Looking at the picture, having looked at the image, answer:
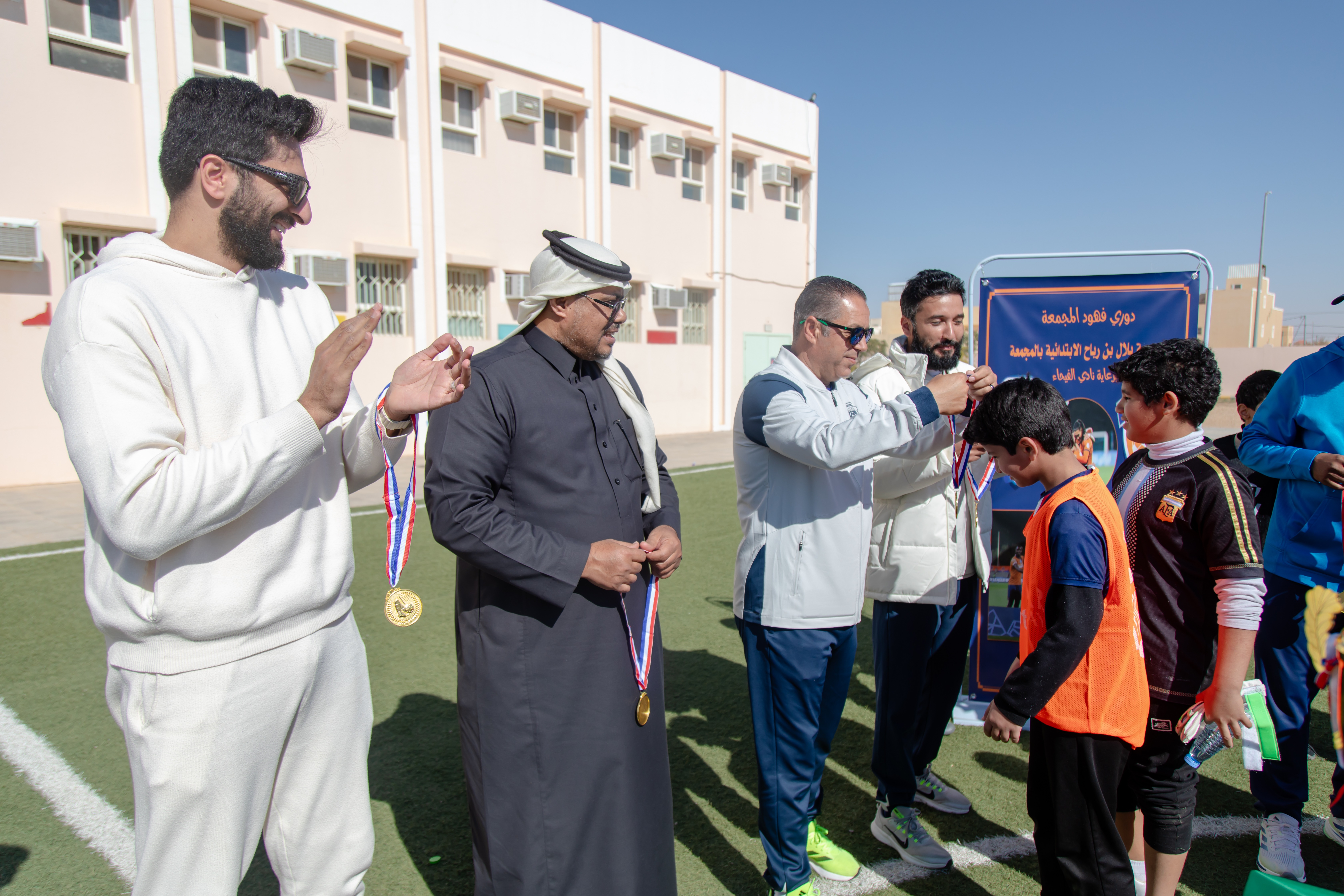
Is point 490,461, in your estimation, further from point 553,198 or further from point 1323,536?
point 553,198

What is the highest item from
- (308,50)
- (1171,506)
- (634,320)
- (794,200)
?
(308,50)

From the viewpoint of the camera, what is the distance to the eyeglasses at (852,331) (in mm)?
2717

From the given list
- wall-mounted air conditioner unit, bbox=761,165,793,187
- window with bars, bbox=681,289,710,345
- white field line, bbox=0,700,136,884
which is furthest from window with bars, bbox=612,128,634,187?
white field line, bbox=0,700,136,884

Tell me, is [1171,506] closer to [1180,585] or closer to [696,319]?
[1180,585]

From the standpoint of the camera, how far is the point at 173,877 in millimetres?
1623

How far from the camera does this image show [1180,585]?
7.93 feet

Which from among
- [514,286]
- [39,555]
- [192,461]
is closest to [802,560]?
[192,461]

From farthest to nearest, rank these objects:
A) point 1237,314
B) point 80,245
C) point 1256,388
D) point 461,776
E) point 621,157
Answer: point 1237,314
point 621,157
point 80,245
point 1256,388
point 461,776

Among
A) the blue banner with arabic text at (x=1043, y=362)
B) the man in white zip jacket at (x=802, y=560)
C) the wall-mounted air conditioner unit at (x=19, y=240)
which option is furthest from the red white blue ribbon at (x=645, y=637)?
the wall-mounted air conditioner unit at (x=19, y=240)

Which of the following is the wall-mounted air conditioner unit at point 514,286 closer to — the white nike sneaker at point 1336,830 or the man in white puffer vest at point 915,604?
the man in white puffer vest at point 915,604

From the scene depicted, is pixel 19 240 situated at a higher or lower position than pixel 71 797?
higher

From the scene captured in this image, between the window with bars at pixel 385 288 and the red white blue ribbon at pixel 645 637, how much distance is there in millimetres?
11664

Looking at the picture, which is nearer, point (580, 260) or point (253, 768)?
point (253, 768)

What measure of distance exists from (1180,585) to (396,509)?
2244mm
